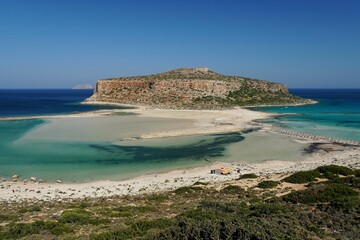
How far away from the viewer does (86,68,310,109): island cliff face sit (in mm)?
106562

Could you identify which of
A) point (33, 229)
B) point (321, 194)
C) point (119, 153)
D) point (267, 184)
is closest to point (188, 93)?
point (119, 153)

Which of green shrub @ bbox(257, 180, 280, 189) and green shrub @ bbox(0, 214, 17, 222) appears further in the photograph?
green shrub @ bbox(257, 180, 280, 189)

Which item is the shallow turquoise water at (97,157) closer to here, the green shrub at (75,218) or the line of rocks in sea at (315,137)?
the line of rocks in sea at (315,137)

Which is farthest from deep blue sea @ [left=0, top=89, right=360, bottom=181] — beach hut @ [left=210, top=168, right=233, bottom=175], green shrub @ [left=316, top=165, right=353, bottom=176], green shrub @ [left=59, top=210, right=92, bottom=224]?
green shrub @ [left=59, top=210, right=92, bottom=224]

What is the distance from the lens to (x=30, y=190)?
22.7 meters

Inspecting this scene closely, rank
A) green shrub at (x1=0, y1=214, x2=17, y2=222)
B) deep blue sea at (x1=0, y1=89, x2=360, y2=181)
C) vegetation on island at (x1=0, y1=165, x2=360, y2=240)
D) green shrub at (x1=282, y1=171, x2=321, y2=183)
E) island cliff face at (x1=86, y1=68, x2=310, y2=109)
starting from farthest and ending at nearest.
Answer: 1. island cliff face at (x1=86, y1=68, x2=310, y2=109)
2. deep blue sea at (x1=0, y1=89, x2=360, y2=181)
3. green shrub at (x1=282, y1=171, x2=321, y2=183)
4. green shrub at (x1=0, y1=214, x2=17, y2=222)
5. vegetation on island at (x1=0, y1=165, x2=360, y2=240)

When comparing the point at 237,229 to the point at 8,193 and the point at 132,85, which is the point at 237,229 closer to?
the point at 8,193

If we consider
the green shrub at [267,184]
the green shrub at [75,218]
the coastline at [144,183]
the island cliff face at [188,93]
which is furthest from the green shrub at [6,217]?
the island cliff face at [188,93]

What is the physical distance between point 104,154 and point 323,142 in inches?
1092

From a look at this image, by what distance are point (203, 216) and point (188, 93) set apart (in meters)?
97.5

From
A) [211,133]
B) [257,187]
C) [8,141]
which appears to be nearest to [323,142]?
[211,133]

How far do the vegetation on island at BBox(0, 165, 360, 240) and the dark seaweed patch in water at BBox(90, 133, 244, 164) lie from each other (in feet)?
40.4

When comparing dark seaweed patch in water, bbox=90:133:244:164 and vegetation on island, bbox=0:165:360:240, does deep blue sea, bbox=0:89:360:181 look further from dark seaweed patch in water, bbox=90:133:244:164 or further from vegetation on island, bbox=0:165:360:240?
vegetation on island, bbox=0:165:360:240

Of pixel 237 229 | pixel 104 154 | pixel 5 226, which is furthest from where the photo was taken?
pixel 104 154
